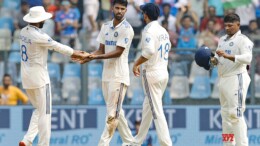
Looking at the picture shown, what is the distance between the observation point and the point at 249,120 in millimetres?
23266

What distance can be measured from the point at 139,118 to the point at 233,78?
4498mm

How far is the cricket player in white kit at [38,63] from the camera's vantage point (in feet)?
61.1

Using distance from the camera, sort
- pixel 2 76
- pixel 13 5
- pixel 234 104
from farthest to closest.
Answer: pixel 13 5, pixel 2 76, pixel 234 104

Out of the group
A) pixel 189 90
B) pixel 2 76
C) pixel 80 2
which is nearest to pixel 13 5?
pixel 80 2

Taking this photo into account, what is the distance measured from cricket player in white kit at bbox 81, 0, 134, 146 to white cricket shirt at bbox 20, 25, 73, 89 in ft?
2.17

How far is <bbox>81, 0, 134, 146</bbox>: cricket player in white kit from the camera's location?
61.6 ft

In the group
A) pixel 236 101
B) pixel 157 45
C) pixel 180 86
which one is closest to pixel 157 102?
pixel 157 45

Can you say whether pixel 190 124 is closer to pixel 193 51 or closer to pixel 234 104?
pixel 193 51

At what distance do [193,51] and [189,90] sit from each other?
786 mm

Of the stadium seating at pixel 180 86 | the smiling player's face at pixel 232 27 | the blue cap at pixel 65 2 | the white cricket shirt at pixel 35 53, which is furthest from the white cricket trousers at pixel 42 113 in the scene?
the blue cap at pixel 65 2

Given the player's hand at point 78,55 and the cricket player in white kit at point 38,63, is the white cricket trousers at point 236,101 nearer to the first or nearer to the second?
the player's hand at point 78,55

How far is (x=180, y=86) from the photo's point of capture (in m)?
23.1

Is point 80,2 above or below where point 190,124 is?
above

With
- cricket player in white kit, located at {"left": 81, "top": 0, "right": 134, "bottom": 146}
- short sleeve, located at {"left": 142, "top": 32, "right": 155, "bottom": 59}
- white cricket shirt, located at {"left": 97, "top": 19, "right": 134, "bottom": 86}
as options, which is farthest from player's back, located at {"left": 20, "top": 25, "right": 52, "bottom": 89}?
short sleeve, located at {"left": 142, "top": 32, "right": 155, "bottom": 59}
